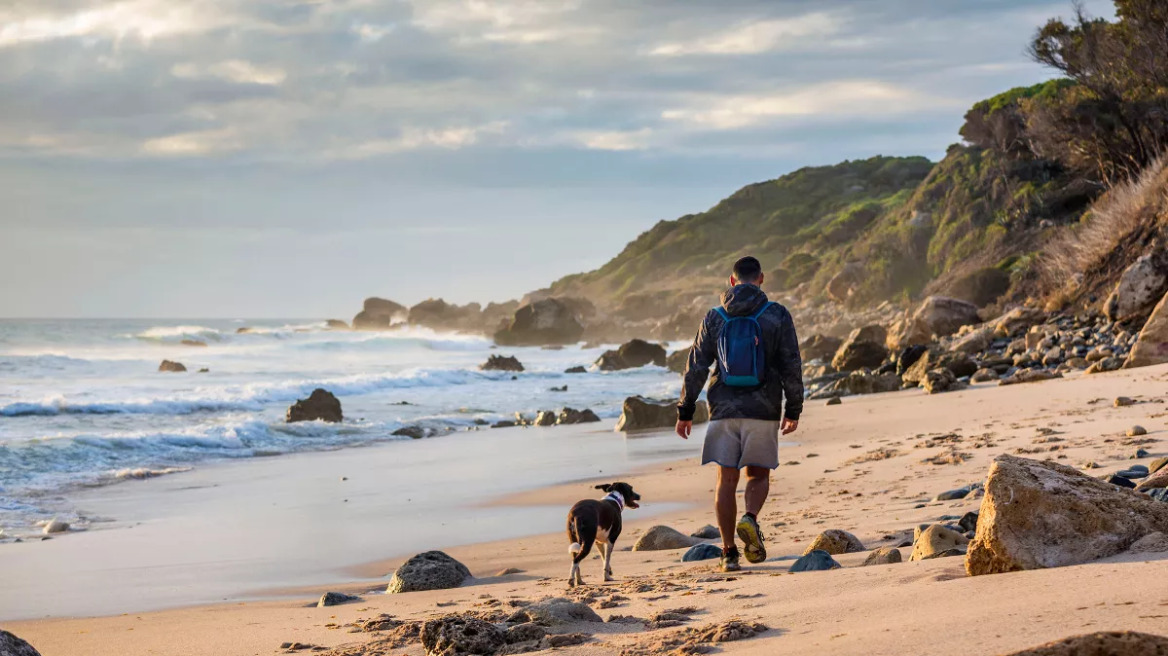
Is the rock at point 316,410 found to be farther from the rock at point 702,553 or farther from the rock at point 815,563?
the rock at point 815,563

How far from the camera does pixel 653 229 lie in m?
127

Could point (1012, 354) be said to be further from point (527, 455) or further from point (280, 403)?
point (280, 403)

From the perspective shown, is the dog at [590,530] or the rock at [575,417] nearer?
the dog at [590,530]

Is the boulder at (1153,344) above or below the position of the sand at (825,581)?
above

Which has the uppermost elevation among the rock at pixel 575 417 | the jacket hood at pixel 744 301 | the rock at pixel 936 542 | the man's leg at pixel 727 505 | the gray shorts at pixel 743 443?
A: the jacket hood at pixel 744 301

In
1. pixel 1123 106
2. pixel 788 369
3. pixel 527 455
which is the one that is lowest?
pixel 527 455

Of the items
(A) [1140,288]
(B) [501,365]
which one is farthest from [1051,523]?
(B) [501,365]

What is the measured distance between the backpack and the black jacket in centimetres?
4

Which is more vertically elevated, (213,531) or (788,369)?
(788,369)

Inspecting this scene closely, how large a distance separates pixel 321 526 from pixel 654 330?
6674cm

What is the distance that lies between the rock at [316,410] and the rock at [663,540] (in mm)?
14674

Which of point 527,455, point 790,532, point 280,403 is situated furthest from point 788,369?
point 280,403

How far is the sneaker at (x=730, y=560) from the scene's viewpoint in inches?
239

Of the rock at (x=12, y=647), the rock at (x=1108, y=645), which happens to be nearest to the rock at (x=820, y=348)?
the rock at (x=12, y=647)
